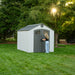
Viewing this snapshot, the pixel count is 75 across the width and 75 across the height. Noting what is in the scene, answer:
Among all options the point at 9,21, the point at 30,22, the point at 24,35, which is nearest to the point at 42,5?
the point at 30,22

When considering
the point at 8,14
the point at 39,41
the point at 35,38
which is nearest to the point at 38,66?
the point at 35,38

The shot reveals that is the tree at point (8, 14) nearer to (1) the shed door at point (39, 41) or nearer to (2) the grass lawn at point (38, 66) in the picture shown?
(1) the shed door at point (39, 41)

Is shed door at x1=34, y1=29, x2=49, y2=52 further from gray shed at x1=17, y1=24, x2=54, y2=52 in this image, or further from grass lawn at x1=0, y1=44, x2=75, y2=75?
grass lawn at x1=0, y1=44, x2=75, y2=75

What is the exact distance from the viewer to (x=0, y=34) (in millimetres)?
34031

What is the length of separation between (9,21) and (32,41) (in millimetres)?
15687

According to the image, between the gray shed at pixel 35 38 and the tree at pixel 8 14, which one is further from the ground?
the tree at pixel 8 14

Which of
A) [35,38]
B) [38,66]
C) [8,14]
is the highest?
[8,14]

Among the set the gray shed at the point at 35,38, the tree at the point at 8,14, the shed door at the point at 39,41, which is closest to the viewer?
the gray shed at the point at 35,38

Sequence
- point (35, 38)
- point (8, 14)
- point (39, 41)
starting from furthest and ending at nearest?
1. point (8, 14)
2. point (39, 41)
3. point (35, 38)

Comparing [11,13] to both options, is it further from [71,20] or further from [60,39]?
[71,20]

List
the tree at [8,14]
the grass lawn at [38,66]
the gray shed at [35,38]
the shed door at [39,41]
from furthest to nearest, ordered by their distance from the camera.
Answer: the tree at [8,14], the shed door at [39,41], the gray shed at [35,38], the grass lawn at [38,66]

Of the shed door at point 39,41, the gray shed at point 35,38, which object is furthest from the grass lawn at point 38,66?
the shed door at point 39,41

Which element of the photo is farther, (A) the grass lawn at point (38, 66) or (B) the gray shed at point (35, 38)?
(B) the gray shed at point (35, 38)

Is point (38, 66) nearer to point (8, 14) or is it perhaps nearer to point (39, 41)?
point (39, 41)
